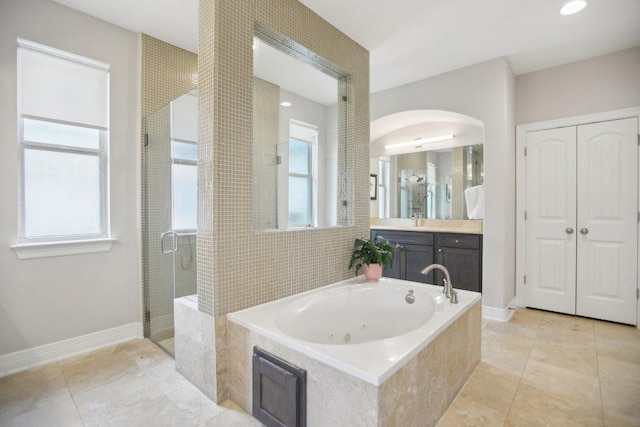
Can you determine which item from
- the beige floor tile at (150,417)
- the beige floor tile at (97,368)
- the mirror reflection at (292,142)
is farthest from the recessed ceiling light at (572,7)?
the beige floor tile at (97,368)

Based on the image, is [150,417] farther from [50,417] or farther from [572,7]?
[572,7]

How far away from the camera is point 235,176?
191 cm

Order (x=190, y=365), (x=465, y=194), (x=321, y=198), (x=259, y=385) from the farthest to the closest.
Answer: (x=465, y=194)
(x=321, y=198)
(x=190, y=365)
(x=259, y=385)

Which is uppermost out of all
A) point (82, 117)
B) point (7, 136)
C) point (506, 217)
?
point (82, 117)

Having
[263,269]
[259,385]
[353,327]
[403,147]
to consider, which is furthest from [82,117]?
[403,147]

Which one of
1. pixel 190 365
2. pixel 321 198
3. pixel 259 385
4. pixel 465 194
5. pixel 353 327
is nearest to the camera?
pixel 259 385

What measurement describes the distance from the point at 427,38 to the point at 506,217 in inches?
75.2

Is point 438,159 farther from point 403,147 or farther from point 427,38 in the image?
point 427,38

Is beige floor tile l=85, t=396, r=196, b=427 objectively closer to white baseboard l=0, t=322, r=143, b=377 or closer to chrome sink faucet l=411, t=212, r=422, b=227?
white baseboard l=0, t=322, r=143, b=377

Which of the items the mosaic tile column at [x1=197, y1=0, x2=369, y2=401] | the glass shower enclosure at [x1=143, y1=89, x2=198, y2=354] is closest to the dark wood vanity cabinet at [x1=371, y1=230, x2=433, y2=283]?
the mosaic tile column at [x1=197, y1=0, x2=369, y2=401]

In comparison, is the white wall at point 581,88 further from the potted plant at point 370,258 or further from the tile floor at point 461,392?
the potted plant at point 370,258

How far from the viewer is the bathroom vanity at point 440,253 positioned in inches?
131

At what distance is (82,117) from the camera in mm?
2465

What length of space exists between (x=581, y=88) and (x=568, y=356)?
2616 millimetres
